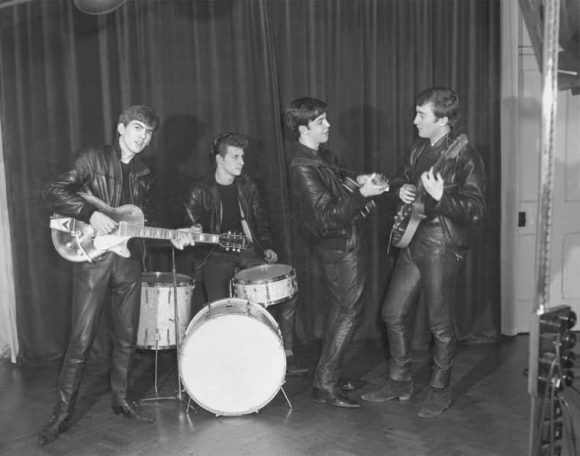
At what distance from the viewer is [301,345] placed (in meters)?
6.24

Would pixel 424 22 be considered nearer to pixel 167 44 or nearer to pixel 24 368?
pixel 167 44

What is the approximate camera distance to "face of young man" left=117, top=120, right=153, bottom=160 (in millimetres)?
4543

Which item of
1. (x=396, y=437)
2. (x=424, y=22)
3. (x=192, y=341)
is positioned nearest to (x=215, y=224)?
(x=192, y=341)

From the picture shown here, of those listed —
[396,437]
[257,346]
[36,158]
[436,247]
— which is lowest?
[396,437]

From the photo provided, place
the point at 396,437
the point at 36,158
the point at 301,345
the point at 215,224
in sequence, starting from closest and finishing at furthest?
the point at 396,437, the point at 215,224, the point at 36,158, the point at 301,345

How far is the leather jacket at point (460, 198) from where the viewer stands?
4.40 m

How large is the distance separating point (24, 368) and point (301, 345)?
2.08 meters

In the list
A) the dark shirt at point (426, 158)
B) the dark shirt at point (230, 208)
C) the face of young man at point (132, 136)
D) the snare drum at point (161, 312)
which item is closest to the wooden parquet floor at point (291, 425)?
the snare drum at point (161, 312)

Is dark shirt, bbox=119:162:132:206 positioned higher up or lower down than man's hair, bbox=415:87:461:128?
lower down

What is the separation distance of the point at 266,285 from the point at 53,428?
1.47 metres

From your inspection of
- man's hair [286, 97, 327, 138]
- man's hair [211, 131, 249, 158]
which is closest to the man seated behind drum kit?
man's hair [211, 131, 249, 158]

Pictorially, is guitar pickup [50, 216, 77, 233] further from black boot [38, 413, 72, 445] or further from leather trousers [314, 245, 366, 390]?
leather trousers [314, 245, 366, 390]

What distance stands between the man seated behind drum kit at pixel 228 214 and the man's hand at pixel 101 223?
92cm

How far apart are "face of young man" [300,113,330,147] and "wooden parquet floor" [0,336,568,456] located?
164 centimetres
